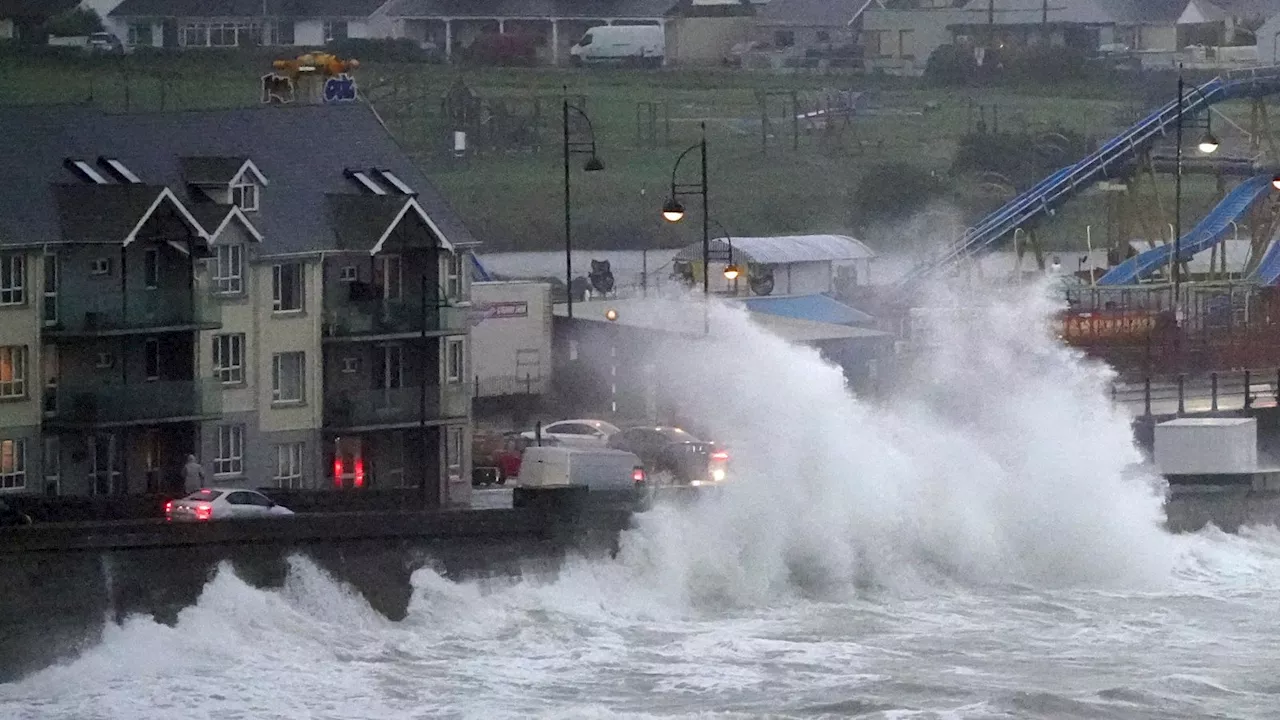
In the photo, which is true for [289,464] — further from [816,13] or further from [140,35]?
[816,13]

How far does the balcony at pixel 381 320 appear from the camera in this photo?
140 ft

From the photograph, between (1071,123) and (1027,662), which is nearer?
(1027,662)

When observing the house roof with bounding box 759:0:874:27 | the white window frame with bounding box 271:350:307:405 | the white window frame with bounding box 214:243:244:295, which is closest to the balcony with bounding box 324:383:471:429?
the white window frame with bounding box 271:350:307:405

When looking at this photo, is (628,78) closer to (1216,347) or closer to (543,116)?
(543,116)

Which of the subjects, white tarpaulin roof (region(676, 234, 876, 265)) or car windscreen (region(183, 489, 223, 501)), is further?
white tarpaulin roof (region(676, 234, 876, 265))

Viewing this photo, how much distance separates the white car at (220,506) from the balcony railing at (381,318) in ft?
19.4

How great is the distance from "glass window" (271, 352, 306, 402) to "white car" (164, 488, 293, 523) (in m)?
4.98

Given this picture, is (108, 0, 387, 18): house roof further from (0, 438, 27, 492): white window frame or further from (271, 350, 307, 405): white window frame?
(0, 438, 27, 492): white window frame

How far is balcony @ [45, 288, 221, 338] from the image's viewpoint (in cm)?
3931

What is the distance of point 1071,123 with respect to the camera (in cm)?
9962

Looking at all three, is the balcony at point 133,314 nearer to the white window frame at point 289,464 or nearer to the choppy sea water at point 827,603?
the white window frame at point 289,464

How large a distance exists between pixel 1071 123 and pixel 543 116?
19824 mm

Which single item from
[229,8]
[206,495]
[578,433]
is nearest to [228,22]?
[229,8]

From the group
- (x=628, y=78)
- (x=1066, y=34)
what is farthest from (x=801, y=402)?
(x=1066, y=34)
